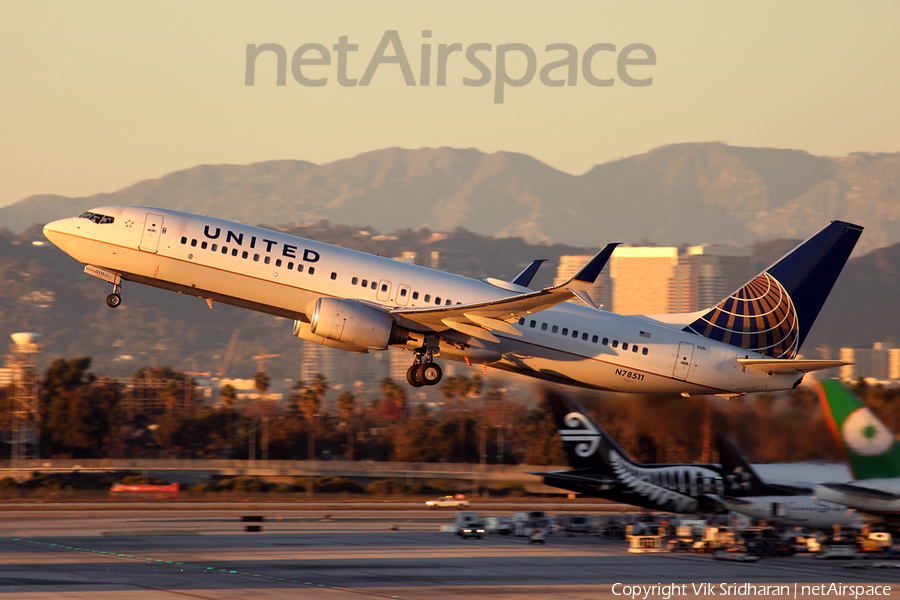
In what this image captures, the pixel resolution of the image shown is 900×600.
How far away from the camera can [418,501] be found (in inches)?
2995

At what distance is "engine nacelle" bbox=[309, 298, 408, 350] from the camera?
35.4 metres

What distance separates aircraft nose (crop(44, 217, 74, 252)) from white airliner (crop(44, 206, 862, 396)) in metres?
0.06

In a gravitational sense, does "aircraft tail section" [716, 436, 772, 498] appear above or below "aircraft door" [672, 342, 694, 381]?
below

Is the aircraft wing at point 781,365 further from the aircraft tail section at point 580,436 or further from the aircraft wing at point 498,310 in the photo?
the aircraft tail section at point 580,436

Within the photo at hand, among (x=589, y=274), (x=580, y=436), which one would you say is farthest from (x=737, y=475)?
(x=589, y=274)

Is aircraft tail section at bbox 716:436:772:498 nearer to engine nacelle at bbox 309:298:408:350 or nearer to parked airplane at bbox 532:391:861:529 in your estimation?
parked airplane at bbox 532:391:861:529

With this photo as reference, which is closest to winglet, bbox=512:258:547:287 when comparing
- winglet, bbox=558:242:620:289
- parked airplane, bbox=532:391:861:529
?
parked airplane, bbox=532:391:861:529

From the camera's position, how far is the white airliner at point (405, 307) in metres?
36.2

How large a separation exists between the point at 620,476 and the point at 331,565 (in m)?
17.4

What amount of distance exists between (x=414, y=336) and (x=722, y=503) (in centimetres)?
1842

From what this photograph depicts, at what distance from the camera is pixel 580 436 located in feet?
166

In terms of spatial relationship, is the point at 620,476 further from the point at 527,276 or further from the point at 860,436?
the point at 860,436

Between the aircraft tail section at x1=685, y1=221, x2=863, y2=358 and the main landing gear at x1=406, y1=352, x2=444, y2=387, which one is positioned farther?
the aircraft tail section at x1=685, y1=221, x2=863, y2=358

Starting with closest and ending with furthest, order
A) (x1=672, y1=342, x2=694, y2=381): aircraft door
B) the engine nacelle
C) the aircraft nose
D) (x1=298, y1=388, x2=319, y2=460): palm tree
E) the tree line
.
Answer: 1. the engine nacelle
2. the aircraft nose
3. (x1=672, y1=342, x2=694, y2=381): aircraft door
4. the tree line
5. (x1=298, y1=388, x2=319, y2=460): palm tree
